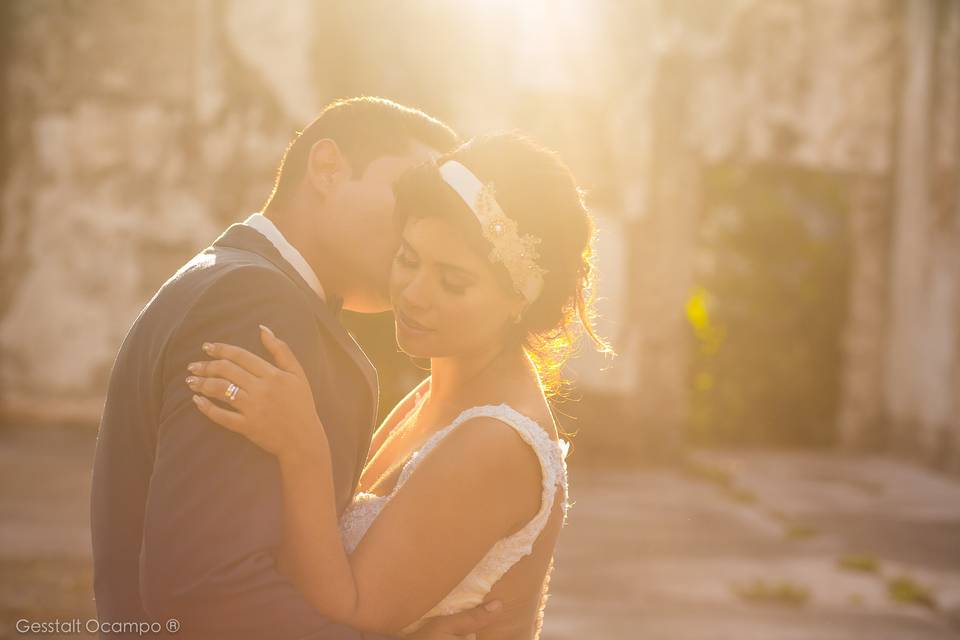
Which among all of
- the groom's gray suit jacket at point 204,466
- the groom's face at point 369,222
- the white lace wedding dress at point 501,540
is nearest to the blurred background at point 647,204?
the white lace wedding dress at point 501,540

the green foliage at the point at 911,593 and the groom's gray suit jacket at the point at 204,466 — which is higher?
the groom's gray suit jacket at the point at 204,466

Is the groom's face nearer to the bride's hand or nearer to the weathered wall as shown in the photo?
the bride's hand

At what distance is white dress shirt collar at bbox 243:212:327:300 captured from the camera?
82.5 inches

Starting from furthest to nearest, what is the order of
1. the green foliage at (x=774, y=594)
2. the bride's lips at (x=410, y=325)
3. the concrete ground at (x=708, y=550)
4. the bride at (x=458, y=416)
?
the green foliage at (x=774, y=594)
the concrete ground at (x=708, y=550)
the bride's lips at (x=410, y=325)
the bride at (x=458, y=416)

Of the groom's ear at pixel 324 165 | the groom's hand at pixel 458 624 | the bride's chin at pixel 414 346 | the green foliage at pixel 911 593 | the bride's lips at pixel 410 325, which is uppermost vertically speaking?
the groom's ear at pixel 324 165

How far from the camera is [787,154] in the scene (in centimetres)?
1084

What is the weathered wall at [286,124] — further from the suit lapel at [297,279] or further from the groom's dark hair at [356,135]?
the suit lapel at [297,279]

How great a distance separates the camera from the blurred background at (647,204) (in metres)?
9.48

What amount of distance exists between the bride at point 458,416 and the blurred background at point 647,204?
5.00 m

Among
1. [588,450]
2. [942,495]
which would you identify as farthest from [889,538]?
[588,450]

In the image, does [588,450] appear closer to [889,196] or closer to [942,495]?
[942,495]

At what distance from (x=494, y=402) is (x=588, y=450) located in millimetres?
7784

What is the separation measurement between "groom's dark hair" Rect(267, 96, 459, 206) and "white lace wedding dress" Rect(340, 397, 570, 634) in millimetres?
544

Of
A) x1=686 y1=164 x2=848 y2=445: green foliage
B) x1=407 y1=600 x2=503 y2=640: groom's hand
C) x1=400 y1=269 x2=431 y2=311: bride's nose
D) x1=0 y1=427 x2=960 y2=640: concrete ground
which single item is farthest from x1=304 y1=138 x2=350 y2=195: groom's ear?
x1=686 y1=164 x2=848 y2=445: green foliage
